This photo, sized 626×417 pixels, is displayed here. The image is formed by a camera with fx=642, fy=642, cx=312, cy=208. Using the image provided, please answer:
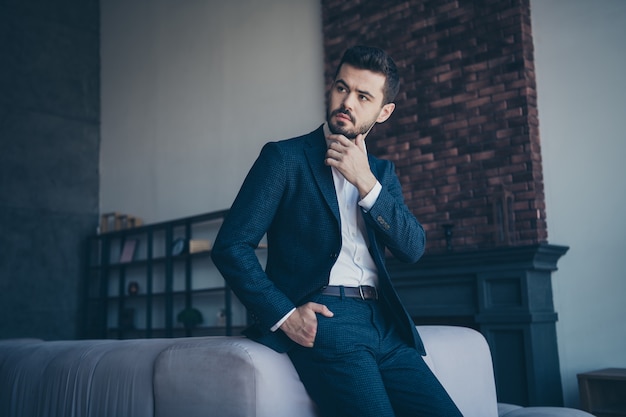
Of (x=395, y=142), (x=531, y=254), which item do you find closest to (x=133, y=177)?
(x=395, y=142)

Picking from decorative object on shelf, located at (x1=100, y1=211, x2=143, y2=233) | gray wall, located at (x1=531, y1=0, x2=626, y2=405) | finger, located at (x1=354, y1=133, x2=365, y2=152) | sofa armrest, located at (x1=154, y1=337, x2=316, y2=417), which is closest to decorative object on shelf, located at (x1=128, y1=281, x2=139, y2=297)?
decorative object on shelf, located at (x1=100, y1=211, x2=143, y2=233)

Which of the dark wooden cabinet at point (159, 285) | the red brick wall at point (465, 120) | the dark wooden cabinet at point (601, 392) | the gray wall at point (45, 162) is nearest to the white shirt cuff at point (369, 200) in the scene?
the dark wooden cabinet at point (601, 392)

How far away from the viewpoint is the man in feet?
5.21

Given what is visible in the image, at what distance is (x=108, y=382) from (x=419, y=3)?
438 cm

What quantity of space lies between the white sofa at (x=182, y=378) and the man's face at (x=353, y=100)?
66 centimetres

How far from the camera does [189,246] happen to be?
6.58 meters

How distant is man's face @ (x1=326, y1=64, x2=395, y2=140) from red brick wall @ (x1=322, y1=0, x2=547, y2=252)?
3022 millimetres

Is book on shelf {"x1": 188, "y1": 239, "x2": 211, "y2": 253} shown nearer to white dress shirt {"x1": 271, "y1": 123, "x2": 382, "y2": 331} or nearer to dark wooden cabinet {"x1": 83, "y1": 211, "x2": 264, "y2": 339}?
dark wooden cabinet {"x1": 83, "y1": 211, "x2": 264, "y2": 339}

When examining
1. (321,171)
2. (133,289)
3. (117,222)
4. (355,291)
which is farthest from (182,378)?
(117,222)

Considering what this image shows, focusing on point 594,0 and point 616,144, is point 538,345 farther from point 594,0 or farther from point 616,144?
point 594,0

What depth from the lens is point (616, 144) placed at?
4.50 m

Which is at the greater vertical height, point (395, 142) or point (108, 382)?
point (395, 142)

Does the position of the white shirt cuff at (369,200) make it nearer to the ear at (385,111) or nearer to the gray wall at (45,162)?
the ear at (385,111)

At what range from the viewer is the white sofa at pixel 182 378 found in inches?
61.5
